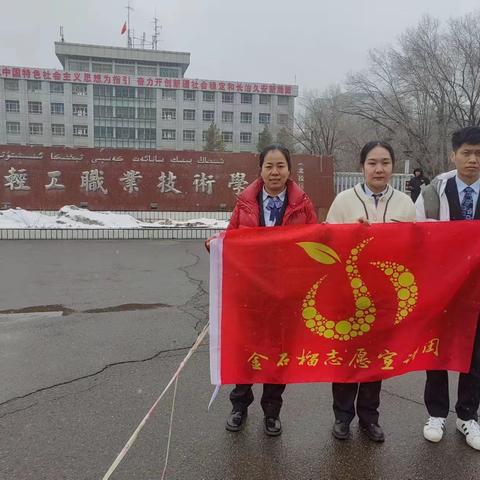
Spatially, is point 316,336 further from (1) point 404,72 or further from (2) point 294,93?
(2) point 294,93

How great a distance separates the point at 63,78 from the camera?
224 feet

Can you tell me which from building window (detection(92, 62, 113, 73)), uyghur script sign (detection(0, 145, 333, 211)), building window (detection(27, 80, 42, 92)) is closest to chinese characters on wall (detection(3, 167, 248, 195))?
uyghur script sign (detection(0, 145, 333, 211))

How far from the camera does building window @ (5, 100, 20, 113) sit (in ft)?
223

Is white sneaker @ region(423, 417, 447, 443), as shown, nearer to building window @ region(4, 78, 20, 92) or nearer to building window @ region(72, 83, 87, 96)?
building window @ region(72, 83, 87, 96)

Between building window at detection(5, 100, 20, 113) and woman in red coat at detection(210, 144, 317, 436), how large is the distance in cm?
7500

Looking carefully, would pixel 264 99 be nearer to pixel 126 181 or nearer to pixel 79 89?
pixel 79 89

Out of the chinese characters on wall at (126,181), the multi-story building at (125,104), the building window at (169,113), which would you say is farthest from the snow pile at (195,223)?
the building window at (169,113)

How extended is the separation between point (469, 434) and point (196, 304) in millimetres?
3520

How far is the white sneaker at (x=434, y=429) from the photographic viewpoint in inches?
110

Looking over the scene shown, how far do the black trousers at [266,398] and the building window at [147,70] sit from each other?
80463mm

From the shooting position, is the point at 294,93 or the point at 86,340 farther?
the point at 294,93

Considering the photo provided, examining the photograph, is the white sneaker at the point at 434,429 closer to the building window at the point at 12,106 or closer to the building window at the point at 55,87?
the building window at the point at 55,87

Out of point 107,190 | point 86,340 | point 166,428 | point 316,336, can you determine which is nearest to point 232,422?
point 166,428

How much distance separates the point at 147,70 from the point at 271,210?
80.7m
